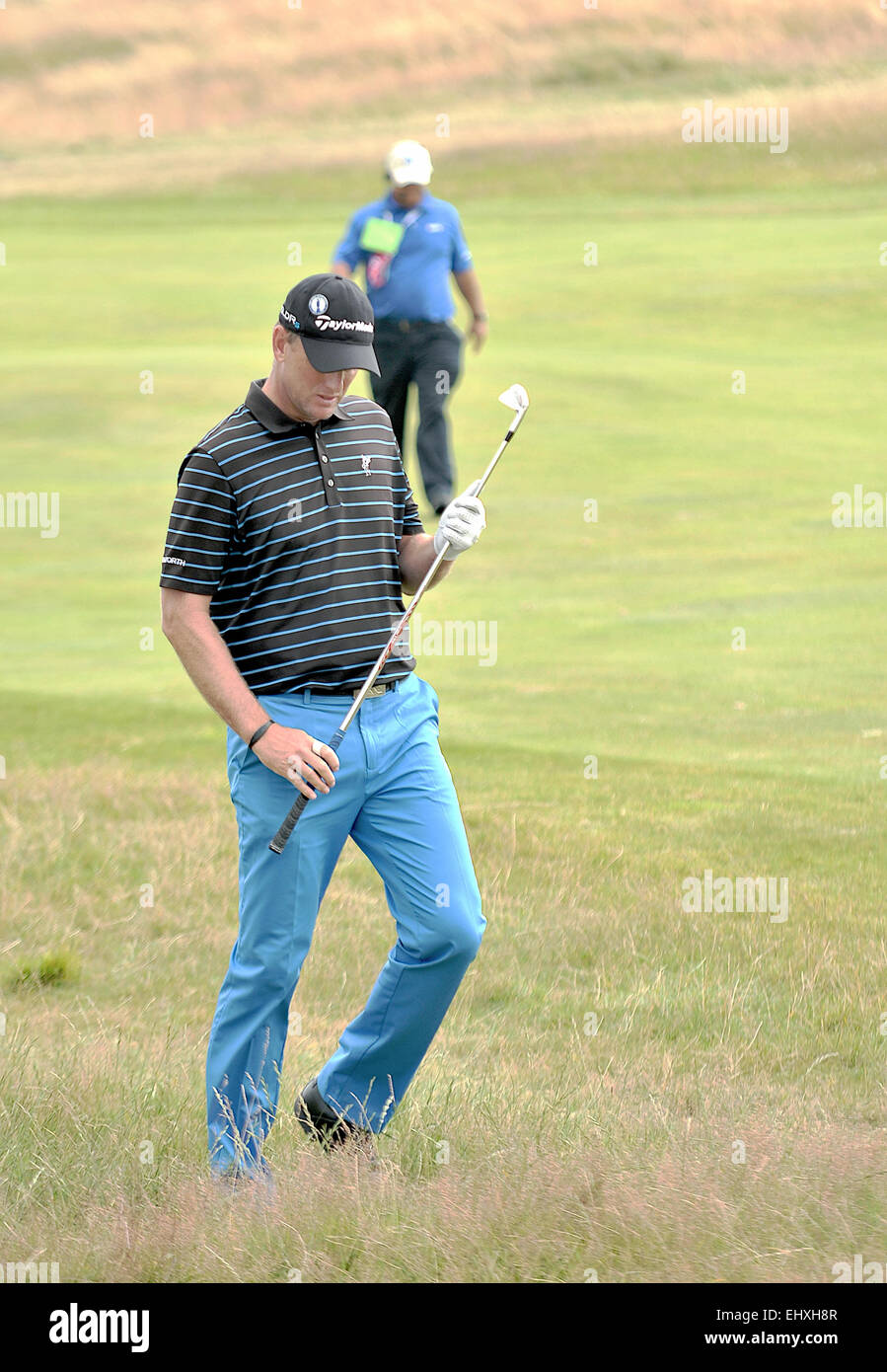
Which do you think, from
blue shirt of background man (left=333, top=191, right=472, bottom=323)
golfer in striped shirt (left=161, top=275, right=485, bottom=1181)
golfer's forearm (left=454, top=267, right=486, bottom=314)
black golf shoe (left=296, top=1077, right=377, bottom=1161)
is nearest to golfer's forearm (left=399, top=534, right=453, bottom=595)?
golfer in striped shirt (left=161, top=275, right=485, bottom=1181)

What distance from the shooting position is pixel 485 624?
11.5m

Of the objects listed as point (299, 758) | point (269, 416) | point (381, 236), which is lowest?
point (299, 758)

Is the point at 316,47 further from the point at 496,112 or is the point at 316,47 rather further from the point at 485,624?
the point at 485,624

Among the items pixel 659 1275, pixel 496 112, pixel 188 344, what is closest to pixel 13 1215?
pixel 659 1275

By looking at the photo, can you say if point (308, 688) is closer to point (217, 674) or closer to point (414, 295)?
point (217, 674)

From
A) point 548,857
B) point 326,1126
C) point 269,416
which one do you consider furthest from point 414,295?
point 326,1126

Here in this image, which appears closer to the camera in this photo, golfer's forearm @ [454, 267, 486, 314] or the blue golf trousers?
the blue golf trousers

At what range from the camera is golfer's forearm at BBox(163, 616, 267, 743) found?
4531 millimetres

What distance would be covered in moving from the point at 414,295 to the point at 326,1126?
8.76m

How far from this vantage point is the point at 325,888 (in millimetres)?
4770

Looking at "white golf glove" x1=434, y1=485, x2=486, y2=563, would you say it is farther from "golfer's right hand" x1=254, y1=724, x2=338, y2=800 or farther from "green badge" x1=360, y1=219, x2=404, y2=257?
"green badge" x1=360, y1=219, x2=404, y2=257

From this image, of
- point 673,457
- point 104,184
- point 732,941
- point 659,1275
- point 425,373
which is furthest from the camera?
point 104,184

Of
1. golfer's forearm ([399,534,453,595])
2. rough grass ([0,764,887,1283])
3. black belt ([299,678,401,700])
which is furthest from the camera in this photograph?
golfer's forearm ([399,534,453,595])

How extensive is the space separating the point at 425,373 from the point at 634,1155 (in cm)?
930
